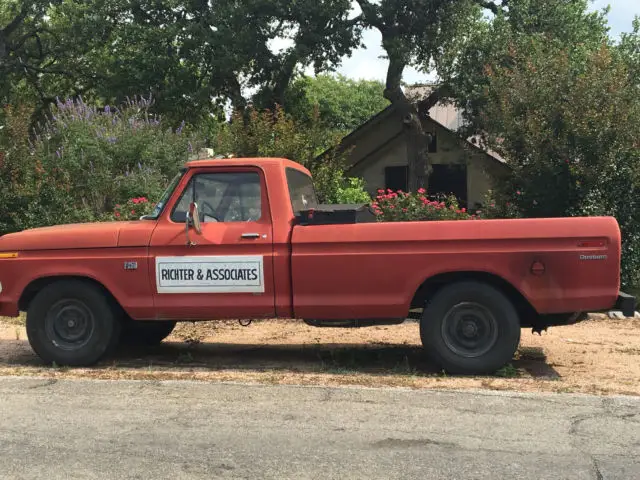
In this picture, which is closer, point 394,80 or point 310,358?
point 310,358

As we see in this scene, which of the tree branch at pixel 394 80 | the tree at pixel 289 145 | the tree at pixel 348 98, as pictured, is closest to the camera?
the tree at pixel 289 145

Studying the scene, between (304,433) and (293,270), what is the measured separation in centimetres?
191

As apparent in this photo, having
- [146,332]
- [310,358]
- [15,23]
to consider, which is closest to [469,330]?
[310,358]

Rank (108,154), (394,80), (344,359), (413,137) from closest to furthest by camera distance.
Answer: (344,359), (108,154), (394,80), (413,137)

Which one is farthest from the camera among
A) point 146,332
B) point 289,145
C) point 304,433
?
point 289,145

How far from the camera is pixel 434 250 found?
5949 millimetres

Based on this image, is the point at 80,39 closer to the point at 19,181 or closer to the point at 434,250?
the point at 19,181

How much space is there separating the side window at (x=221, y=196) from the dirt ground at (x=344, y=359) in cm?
151

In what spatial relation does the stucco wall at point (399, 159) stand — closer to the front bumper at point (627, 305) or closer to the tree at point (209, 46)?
the tree at point (209, 46)

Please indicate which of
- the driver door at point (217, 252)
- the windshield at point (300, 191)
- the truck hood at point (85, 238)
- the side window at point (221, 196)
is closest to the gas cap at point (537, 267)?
the windshield at point (300, 191)

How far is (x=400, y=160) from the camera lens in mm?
21719

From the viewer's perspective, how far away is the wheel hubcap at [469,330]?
598cm

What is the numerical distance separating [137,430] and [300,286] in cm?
208

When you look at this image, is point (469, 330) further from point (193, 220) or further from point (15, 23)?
point (15, 23)
